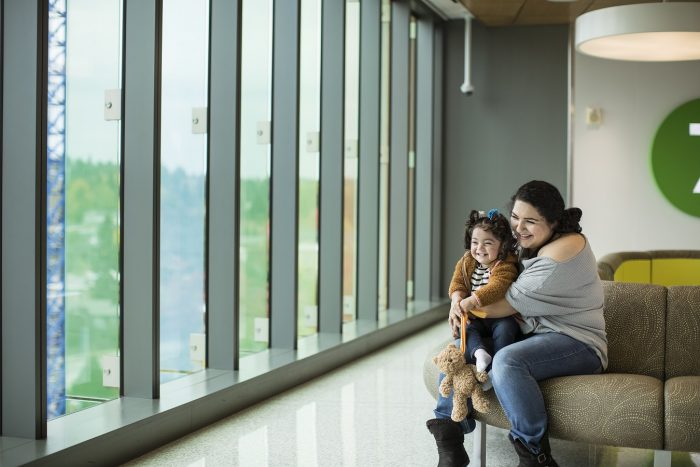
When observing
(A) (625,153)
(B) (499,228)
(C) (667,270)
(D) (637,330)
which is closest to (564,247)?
(B) (499,228)

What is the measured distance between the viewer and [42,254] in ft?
11.5

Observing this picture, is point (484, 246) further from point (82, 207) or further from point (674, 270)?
point (674, 270)

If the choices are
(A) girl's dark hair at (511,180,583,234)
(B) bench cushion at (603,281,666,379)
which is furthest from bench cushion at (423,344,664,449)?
(A) girl's dark hair at (511,180,583,234)

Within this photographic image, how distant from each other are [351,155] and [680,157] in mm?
3981

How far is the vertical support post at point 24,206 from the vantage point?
11.4 feet

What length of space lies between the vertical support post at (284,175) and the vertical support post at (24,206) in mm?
2581

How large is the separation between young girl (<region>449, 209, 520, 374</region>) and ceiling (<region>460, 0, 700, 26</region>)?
5.12 m

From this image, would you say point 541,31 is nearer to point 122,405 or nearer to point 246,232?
point 246,232

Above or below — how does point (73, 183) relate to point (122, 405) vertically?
above

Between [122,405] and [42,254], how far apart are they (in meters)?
1.05

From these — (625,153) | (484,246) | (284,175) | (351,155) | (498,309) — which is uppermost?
(625,153)

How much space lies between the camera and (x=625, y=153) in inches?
380

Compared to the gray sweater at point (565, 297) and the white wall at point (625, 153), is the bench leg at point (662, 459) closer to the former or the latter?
the gray sweater at point (565, 297)

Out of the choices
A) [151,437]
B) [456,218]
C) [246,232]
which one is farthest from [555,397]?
[456,218]
